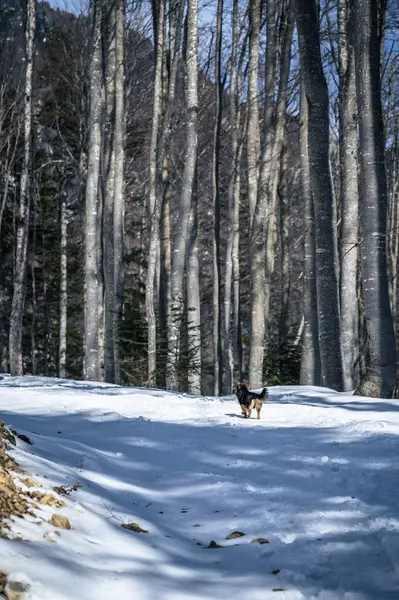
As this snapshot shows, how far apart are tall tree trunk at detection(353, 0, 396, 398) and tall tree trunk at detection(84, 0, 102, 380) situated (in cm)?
667

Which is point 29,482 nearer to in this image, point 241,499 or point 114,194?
point 241,499

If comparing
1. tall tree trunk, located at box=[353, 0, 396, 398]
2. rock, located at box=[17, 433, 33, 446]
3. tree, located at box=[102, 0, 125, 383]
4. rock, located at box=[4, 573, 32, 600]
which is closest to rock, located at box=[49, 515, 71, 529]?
rock, located at box=[4, 573, 32, 600]

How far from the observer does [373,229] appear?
27.7ft

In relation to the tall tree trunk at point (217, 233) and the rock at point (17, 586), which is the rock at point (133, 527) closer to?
the rock at point (17, 586)

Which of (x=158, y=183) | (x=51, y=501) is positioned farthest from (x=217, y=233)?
(x=51, y=501)

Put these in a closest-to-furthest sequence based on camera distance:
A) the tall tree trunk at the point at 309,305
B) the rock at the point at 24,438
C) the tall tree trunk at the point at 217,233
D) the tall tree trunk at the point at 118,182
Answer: the rock at the point at 24,438, the tall tree trunk at the point at 309,305, the tall tree trunk at the point at 118,182, the tall tree trunk at the point at 217,233

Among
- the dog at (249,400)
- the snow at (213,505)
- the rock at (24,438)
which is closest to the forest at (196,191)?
the dog at (249,400)

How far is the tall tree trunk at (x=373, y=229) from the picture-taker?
8391 millimetres

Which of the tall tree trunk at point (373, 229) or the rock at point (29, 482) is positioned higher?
the tall tree trunk at point (373, 229)

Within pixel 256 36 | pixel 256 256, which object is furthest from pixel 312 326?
pixel 256 36

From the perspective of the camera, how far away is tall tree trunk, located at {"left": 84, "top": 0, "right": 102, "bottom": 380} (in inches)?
532

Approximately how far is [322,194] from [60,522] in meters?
7.36

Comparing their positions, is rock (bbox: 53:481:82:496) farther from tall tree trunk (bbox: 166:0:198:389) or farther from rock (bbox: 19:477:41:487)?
tall tree trunk (bbox: 166:0:198:389)

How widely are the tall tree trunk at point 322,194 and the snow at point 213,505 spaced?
2.12m
